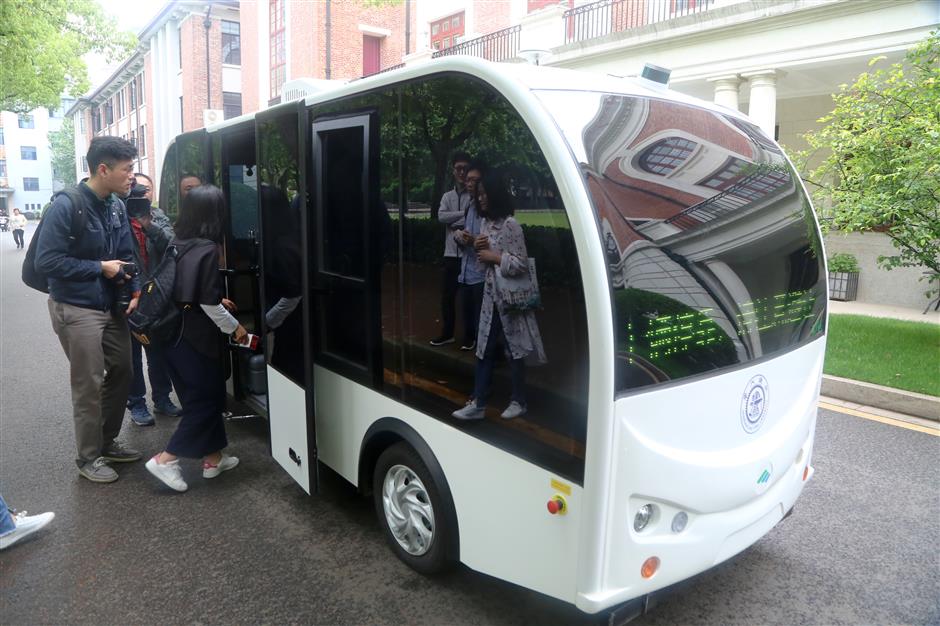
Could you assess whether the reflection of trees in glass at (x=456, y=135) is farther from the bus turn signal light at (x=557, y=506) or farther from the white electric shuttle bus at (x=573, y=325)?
the bus turn signal light at (x=557, y=506)

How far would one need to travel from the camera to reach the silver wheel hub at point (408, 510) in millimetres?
3299

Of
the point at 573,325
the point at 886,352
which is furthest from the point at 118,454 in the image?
the point at 886,352

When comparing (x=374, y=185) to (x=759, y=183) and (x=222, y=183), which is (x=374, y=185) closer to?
→ (x=759, y=183)

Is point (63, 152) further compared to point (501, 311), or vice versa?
point (63, 152)

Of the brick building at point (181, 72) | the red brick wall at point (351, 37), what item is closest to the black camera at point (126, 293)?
the red brick wall at point (351, 37)

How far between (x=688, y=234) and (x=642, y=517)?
3.53 feet

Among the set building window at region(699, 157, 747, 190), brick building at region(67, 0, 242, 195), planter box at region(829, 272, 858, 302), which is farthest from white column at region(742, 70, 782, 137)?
brick building at region(67, 0, 242, 195)

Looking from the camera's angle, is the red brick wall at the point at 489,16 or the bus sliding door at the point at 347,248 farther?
the red brick wall at the point at 489,16

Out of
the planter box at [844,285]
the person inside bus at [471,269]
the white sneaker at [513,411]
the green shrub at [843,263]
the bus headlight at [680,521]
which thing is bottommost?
the planter box at [844,285]

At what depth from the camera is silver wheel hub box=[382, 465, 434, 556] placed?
3.30 metres

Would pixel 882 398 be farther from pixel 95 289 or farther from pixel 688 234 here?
pixel 95 289

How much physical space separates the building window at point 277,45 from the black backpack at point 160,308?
1058 inches

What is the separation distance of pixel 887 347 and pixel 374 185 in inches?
284

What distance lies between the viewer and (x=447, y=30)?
70.4ft
